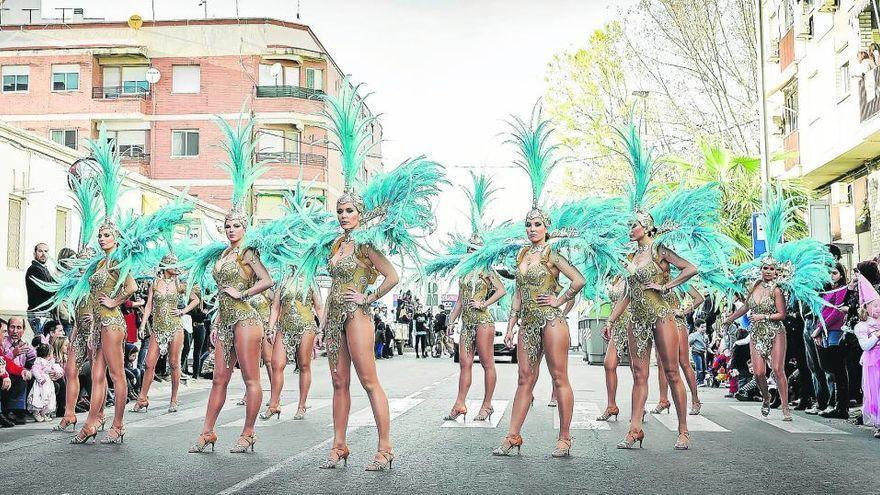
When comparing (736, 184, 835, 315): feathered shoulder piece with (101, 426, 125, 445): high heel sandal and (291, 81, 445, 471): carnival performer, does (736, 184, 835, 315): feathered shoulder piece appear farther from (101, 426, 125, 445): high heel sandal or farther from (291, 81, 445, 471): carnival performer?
(101, 426, 125, 445): high heel sandal

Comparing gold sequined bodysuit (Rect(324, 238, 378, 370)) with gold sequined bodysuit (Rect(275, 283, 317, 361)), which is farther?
gold sequined bodysuit (Rect(275, 283, 317, 361))

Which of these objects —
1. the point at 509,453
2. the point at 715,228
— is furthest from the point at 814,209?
the point at 509,453

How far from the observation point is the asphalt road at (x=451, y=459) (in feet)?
25.7

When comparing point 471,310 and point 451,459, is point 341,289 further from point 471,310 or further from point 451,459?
point 471,310

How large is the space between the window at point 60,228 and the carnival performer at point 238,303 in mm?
17896

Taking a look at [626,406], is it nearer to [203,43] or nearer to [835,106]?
[835,106]

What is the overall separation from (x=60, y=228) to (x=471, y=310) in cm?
1719

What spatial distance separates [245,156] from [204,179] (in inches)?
1728

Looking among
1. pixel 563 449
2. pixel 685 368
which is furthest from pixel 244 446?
pixel 685 368

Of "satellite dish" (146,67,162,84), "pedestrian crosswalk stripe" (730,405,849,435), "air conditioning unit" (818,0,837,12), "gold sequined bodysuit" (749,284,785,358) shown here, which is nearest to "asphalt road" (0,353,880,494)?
"pedestrian crosswalk stripe" (730,405,849,435)

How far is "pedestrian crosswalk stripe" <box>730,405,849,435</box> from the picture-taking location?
1220 centimetres

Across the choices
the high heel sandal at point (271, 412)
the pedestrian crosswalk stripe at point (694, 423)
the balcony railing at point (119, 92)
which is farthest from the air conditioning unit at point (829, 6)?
the balcony railing at point (119, 92)

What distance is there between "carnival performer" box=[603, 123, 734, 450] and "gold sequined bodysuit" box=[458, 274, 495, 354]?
198 cm

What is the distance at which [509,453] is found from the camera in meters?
9.63
